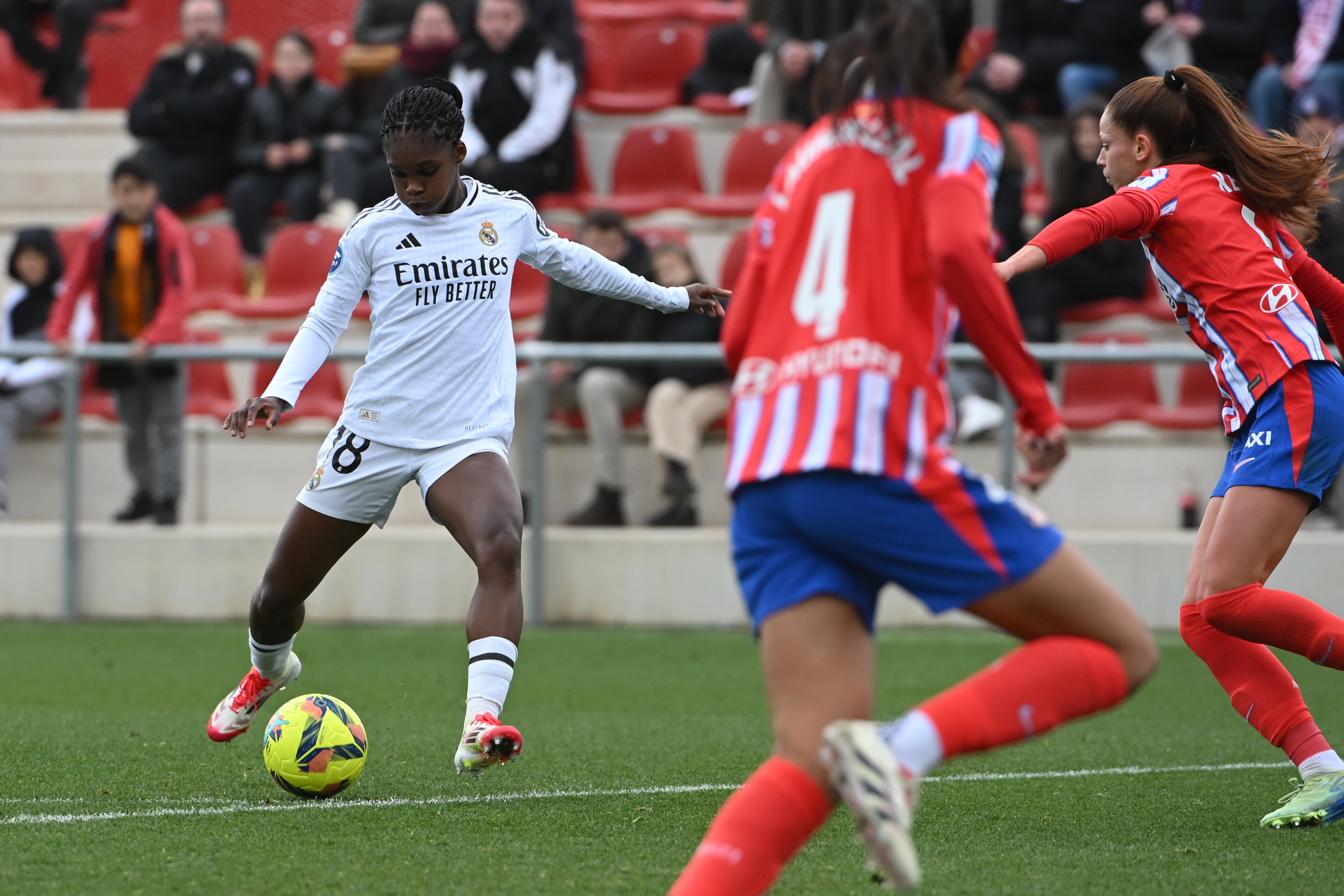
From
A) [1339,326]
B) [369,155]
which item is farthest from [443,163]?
[369,155]

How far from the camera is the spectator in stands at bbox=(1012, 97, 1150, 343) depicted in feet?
34.8

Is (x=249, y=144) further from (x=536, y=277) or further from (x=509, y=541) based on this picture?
(x=509, y=541)

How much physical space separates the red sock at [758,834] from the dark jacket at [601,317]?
7.61 meters

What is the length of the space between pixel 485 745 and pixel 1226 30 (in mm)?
9506

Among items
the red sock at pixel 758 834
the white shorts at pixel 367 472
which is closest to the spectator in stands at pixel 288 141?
the white shorts at pixel 367 472

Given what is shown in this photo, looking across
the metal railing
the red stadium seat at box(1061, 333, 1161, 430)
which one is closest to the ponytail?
the metal railing

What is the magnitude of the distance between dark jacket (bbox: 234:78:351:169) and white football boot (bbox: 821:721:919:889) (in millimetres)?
11236

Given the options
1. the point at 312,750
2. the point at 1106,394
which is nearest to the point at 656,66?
the point at 1106,394

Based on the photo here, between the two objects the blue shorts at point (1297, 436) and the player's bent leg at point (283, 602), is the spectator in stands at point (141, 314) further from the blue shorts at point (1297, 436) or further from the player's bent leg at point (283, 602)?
the blue shorts at point (1297, 436)

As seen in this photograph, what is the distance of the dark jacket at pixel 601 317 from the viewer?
1052 centimetres

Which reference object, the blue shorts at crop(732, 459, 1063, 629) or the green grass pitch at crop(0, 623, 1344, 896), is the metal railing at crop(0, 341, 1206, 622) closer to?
the green grass pitch at crop(0, 623, 1344, 896)

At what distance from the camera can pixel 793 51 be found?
A: 12570 millimetres

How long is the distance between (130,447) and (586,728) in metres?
5.41

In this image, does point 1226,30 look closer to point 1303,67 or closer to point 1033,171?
point 1303,67
